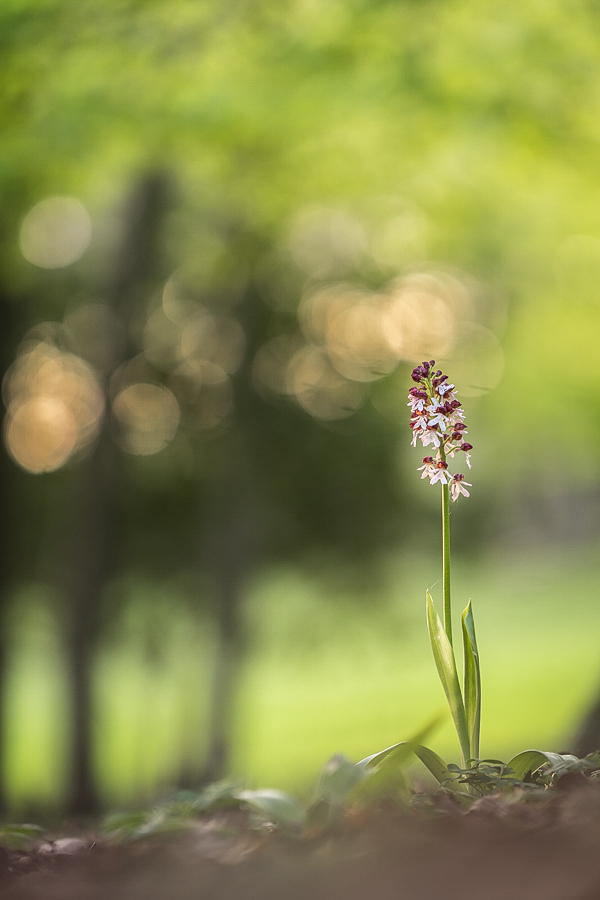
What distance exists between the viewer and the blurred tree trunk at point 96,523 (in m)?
A: 6.27

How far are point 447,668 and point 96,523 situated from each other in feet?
19.3

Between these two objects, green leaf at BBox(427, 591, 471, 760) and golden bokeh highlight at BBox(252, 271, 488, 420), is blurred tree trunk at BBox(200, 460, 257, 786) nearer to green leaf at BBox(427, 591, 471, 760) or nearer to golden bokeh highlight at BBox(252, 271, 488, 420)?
golden bokeh highlight at BBox(252, 271, 488, 420)

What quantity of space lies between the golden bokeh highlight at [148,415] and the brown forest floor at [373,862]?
665cm

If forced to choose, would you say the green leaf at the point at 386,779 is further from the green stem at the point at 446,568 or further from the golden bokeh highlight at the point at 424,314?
the golden bokeh highlight at the point at 424,314

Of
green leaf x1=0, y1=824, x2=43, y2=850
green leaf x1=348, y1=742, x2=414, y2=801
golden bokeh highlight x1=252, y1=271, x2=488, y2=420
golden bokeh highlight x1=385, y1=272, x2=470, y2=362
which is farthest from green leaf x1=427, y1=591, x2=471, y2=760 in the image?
golden bokeh highlight x1=252, y1=271, x2=488, y2=420

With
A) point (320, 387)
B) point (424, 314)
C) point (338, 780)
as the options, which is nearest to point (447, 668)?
point (338, 780)

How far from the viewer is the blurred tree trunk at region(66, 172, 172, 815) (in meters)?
6.27

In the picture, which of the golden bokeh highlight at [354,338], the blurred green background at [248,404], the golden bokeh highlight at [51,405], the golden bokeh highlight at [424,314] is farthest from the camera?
the golden bokeh highlight at [51,405]

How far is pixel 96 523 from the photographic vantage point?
262 inches

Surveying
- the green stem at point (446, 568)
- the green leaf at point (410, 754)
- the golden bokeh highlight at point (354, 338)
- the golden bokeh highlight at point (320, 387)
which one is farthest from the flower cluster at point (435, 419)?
the golden bokeh highlight at point (320, 387)

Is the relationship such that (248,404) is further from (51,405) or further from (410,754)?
(410,754)

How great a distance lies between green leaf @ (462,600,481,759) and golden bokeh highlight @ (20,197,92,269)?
6.44 meters

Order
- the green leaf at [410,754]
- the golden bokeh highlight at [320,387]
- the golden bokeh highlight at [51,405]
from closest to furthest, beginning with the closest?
the green leaf at [410,754] → the golden bokeh highlight at [51,405] → the golden bokeh highlight at [320,387]

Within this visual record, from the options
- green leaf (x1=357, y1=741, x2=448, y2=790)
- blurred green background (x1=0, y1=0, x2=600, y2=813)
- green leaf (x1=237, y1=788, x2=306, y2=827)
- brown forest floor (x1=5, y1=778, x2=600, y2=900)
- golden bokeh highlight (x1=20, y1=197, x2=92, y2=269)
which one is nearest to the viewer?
brown forest floor (x1=5, y1=778, x2=600, y2=900)
